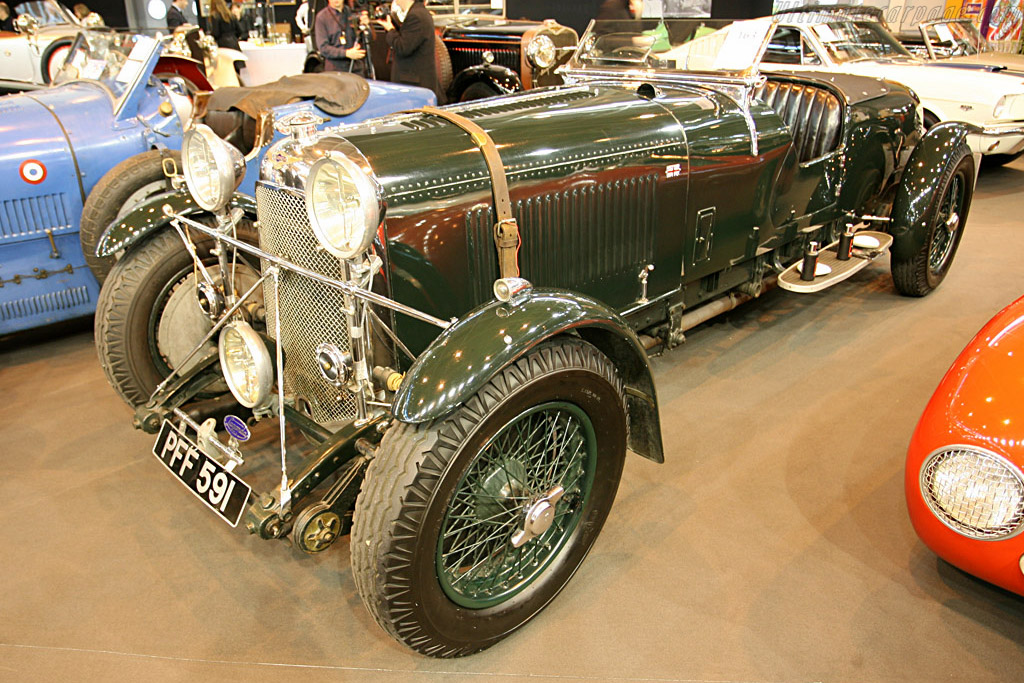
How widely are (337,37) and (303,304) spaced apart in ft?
17.5

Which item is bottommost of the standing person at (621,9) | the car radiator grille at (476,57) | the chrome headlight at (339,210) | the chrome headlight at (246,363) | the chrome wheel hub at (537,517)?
the chrome wheel hub at (537,517)

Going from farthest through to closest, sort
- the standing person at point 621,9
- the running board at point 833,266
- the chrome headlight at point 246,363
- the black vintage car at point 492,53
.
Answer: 1. the black vintage car at point 492,53
2. the standing person at point 621,9
3. the running board at point 833,266
4. the chrome headlight at point 246,363

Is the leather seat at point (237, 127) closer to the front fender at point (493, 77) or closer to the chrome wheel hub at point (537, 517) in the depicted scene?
the front fender at point (493, 77)

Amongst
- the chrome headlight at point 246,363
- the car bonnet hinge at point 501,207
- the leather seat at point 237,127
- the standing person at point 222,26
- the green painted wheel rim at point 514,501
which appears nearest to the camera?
the green painted wheel rim at point 514,501

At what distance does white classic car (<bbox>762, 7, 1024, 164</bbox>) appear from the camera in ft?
22.2

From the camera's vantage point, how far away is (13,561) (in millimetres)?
2506

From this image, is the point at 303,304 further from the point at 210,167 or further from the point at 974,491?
the point at 974,491

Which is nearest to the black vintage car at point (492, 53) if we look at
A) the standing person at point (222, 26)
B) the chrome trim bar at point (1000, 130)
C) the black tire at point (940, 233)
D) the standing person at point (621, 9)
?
the standing person at point (621, 9)

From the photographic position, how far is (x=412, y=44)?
596 centimetres

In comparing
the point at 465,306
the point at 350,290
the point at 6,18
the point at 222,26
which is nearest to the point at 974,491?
the point at 465,306

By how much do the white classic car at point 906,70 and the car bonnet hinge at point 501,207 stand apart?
4.98 metres

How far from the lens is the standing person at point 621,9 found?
4.83 metres

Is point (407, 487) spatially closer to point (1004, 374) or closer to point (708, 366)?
point (1004, 374)

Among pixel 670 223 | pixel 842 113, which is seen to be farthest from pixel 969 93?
pixel 670 223
